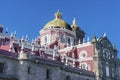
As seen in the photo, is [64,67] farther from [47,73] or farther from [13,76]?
[13,76]

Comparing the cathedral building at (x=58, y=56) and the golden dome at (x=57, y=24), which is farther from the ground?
the golden dome at (x=57, y=24)

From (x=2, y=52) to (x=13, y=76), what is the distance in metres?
3.33

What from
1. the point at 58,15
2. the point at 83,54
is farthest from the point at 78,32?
the point at 83,54

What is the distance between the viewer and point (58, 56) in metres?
50.8

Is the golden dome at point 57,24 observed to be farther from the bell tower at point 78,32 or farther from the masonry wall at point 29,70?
the masonry wall at point 29,70

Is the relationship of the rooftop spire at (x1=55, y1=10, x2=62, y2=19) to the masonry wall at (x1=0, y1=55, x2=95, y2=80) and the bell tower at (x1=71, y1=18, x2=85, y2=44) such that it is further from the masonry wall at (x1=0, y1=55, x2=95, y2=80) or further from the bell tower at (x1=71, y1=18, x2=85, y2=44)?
the masonry wall at (x1=0, y1=55, x2=95, y2=80)

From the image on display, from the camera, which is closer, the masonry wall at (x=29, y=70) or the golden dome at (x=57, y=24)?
the masonry wall at (x=29, y=70)

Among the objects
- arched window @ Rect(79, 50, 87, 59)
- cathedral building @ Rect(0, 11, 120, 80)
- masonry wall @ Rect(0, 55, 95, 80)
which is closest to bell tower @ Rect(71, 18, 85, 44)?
cathedral building @ Rect(0, 11, 120, 80)

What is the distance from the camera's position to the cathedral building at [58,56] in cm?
3379

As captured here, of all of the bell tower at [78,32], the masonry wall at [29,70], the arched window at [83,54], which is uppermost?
the bell tower at [78,32]

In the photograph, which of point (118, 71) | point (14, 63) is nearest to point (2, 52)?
point (14, 63)

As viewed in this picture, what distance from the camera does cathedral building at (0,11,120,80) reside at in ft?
111

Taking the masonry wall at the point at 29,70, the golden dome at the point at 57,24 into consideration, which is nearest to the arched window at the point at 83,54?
the golden dome at the point at 57,24

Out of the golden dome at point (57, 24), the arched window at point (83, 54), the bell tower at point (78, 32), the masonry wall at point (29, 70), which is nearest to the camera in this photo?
the masonry wall at point (29, 70)
